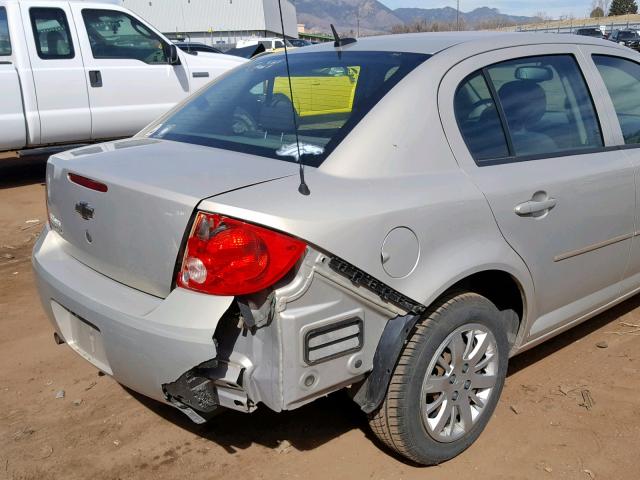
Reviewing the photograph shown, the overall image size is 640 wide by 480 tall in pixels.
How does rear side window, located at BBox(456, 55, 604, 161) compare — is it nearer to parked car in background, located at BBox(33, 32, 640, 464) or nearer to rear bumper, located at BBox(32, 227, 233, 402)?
parked car in background, located at BBox(33, 32, 640, 464)

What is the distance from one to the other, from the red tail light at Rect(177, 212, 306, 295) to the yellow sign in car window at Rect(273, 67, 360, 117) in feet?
Answer: 2.59

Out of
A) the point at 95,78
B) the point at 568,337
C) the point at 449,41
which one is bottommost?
the point at 568,337

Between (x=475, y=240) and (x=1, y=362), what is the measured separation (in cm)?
271

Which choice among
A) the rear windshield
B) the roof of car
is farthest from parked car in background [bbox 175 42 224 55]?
the roof of car

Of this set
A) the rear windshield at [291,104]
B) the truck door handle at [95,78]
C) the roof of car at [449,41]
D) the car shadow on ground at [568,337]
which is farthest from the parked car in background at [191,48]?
the car shadow on ground at [568,337]

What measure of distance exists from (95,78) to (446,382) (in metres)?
6.83

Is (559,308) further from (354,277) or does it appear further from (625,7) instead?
(625,7)

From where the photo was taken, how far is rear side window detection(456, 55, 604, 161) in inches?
116

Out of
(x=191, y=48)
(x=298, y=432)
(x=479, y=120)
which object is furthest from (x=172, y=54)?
(x=298, y=432)

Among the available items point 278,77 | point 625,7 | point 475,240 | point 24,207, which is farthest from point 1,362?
point 625,7

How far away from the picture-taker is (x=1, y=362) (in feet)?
12.1

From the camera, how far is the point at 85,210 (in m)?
2.68

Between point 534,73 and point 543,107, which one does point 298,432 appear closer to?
point 543,107

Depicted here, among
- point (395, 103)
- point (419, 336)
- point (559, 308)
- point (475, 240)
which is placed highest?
point (395, 103)
